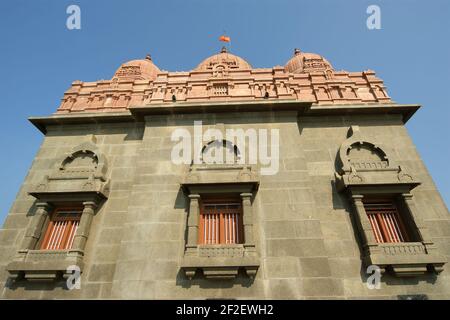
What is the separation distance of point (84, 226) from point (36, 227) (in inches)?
69.4

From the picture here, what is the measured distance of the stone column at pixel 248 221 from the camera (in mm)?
7637

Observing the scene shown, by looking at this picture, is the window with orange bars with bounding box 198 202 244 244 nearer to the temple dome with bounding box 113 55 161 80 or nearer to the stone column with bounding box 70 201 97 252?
the stone column with bounding box 70 201 97 252

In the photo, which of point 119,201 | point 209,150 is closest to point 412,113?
point 209,150

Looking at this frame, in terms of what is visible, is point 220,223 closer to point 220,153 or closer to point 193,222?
point 193,222

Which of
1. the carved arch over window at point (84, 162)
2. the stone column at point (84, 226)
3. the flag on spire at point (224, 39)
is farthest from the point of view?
the flag on spire at point (224, 39)

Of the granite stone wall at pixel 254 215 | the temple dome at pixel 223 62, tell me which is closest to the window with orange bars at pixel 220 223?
the granite stone wall at pixel 254 215

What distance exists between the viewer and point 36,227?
861 cm

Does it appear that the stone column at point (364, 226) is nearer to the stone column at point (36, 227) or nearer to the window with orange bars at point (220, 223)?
the window with orange bars at point (220, 223)

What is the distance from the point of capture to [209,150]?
32.5 feet

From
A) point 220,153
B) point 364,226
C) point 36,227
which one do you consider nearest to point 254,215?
point 220,153

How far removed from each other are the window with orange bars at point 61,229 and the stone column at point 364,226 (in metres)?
10.3

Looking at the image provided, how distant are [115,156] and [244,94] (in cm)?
671

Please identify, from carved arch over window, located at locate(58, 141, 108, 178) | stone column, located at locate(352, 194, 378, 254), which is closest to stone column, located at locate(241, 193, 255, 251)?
stone column, located at locate(352, 194, 378, 254)

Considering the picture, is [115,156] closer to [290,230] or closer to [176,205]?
[176,205]
